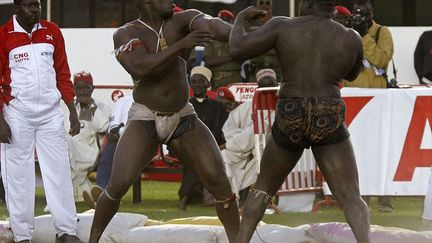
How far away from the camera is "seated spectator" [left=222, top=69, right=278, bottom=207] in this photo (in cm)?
1491

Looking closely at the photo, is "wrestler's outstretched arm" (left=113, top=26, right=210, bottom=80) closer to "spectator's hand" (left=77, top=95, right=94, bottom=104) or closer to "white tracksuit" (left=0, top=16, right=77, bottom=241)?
"white tracksuit" (left=0, top=16, right=77, bottom=241)

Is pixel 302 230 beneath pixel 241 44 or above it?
beneath

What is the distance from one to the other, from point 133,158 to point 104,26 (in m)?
8.59

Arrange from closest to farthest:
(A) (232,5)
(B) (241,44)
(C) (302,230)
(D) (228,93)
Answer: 1. (B) (241,44)
2. (C) (302,230)
3. (D) (228,93)
4. (A) (232,5)

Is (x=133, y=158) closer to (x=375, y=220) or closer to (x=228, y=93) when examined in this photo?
(x=375, y=220)

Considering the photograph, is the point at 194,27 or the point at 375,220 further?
the point at 375,220

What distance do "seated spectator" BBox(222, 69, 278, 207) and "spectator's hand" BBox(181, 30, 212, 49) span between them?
19.1 ft

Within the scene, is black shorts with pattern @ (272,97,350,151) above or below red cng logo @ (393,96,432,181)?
above

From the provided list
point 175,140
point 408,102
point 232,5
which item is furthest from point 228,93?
point 175,140

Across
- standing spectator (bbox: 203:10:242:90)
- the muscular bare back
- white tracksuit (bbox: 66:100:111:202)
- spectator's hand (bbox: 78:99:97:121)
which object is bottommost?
white tracksuit (bbox: 66:100:111:202)

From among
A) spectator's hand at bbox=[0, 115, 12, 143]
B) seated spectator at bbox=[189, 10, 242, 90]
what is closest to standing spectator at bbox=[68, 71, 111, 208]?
seated spectator at bbox=[189, 10, 242, 90]

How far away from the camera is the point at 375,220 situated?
525 inches

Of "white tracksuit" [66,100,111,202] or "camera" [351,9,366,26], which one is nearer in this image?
"camera" [351,9,366,26]

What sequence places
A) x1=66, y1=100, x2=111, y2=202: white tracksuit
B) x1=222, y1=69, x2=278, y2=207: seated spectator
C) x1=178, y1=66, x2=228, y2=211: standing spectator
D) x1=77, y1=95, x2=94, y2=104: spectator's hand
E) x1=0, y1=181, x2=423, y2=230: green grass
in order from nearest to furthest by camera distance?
x1=0, y1=181, x2=423, y2=230: green grass < x1=222, y1=69, x2=278, y2=207: seated spectator < x1=178, y1=66, x2=228, y2=211: standing spectator < x1=66, y1=100, x2=111, y2=202: white tracksuit < x1=77, y1=95, x2=94, y2=104: spectator's hand
